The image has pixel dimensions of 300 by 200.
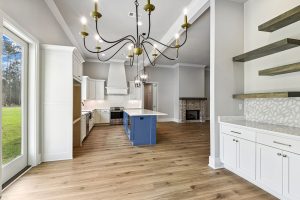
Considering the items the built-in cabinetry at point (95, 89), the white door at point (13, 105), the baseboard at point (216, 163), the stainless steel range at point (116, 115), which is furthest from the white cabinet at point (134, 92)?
the baseboard at point (216, 163)

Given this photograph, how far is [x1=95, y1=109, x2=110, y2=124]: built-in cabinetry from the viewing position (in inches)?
277

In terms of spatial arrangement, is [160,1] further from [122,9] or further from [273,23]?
[273,23]

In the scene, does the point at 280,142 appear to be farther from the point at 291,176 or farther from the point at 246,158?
the point at 246,158

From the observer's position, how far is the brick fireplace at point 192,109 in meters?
8.44

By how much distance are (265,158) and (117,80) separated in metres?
6.65

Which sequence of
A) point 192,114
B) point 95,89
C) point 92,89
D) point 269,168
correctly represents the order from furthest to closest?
1. point 192,114
2. point 95,89
3. point 92,89
4. point 269,168

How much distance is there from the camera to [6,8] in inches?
78.7

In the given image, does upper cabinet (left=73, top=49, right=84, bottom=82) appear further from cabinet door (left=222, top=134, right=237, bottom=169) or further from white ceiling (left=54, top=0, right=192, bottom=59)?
cabinet door (left=222, top=134, right=237, bottom=169)

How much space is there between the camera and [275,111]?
7.88 feet

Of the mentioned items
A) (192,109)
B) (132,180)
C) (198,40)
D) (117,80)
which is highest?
(198,40)

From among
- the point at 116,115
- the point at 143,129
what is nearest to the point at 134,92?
the point at 116,115

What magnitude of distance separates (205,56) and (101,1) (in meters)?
5.21

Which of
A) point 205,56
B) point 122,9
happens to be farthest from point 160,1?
point 205,56

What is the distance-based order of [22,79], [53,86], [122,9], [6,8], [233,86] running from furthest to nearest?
[122,9] → [53,86] → [233,86] → [22,79] → [6,8]
